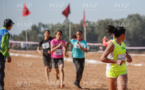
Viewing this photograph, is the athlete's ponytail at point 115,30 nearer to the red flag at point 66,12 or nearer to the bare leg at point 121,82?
the bare leg at point 121,82

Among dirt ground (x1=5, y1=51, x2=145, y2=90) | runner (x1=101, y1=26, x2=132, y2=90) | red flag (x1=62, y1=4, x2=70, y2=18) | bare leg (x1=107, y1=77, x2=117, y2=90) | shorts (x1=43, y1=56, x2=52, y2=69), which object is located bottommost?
dirt ground (x1=5, y1=51, x2=145, y2=90)

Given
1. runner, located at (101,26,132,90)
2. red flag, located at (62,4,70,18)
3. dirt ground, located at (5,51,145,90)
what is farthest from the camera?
red flag, located at (62,4,70,18)

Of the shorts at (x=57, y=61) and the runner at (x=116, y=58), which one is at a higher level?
the runner at (x=116, y=58)

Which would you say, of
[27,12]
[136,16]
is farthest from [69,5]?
[136,16]

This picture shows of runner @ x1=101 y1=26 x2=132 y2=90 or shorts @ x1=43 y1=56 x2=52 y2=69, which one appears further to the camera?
shorts @ x1=43 y1=56 x2=52 y2=69

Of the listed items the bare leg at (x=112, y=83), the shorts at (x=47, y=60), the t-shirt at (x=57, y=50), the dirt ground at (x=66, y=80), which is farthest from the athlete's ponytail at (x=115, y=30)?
the shorts at (x=47, y=60)

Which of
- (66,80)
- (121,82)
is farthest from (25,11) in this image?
(121,82)

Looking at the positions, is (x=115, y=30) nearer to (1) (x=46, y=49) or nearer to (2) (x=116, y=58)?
(2) (x=116, y=58)

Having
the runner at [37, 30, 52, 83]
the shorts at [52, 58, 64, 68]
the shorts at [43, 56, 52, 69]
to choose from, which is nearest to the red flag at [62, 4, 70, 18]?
the runner at [37, 30, 52, 83]

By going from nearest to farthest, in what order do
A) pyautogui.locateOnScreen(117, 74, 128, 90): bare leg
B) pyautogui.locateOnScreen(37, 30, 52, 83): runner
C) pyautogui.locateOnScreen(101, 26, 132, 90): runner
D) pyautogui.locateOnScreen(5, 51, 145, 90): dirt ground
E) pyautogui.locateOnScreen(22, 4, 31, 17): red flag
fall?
1. pyautogui.locateOnScreen(117, 74, 128, 90): bare leg
2. pyautogui.locateOnScreen(101, 26, 132, 90): runner
3. pyautogui.locateOnScreen(5, 51, 145, 90): dirt ground
4. pyautogui.locateOnScreen(37, 30, 52, 83): runner
5. pyautogui.locateOnScreen(22, 4, 31, 17): red flag

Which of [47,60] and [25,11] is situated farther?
[25,11]

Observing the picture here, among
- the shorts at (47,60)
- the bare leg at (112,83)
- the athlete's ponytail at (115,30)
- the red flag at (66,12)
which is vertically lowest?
the shorts at (47,60)

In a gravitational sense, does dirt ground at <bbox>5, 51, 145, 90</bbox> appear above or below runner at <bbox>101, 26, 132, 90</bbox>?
below

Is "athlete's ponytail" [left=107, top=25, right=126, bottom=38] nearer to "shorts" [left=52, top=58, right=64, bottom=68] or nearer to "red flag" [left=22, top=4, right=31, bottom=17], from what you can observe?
"shorts" [left=52, top=58, right=64, bottom=68]
